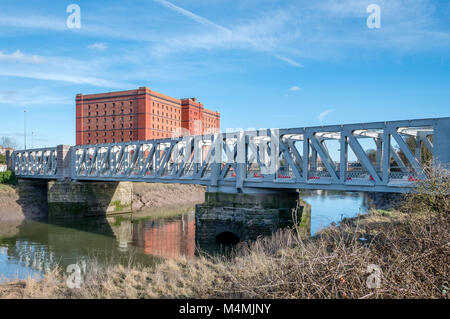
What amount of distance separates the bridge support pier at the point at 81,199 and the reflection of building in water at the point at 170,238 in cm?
979

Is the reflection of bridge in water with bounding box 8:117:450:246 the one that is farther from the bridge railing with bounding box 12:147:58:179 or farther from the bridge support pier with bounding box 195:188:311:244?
the bridge railing with bounding box 12:147:58:179

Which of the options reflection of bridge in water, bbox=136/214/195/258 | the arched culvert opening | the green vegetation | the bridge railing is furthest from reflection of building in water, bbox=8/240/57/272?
the green vegetation

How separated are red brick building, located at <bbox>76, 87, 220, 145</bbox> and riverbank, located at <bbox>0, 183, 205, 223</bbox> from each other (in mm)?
27007

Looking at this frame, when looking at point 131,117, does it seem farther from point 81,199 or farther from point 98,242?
point 98,242

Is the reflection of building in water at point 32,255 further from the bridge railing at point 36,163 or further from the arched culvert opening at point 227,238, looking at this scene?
the bridge railing at point 36,163

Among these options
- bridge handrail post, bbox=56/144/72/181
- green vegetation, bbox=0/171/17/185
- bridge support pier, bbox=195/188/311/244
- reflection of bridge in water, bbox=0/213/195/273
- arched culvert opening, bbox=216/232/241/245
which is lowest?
reflection of bridge in water, bbox=0/213/195/273

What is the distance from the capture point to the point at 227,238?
88.3ft

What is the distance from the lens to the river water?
2225 cm

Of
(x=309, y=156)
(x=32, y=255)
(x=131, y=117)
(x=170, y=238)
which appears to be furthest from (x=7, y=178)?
(x=309, y=156)

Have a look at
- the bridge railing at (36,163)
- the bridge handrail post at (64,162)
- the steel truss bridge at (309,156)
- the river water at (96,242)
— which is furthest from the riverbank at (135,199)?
the steel truss bridge at (309,156)

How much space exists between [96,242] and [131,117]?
193 feet

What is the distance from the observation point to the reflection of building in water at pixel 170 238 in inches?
973

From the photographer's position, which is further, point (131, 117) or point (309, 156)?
point (131, 117)
